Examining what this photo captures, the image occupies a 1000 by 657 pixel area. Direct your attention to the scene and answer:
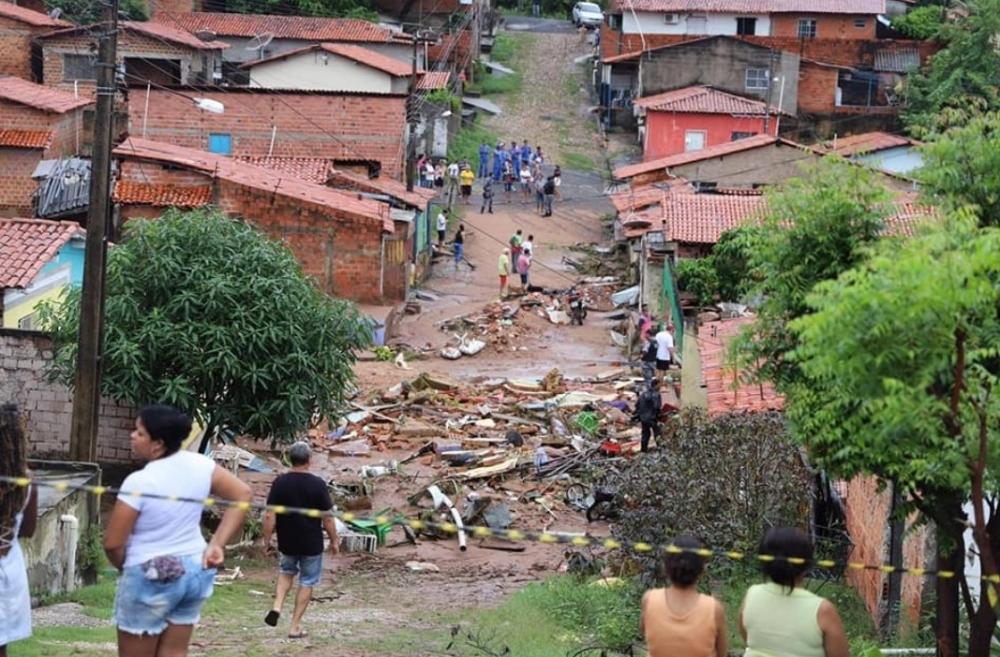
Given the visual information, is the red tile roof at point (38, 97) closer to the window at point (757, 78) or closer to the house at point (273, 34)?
the house at point (273, 34)

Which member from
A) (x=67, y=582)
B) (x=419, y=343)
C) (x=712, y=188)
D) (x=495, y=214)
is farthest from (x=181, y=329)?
(x=495, y=214)

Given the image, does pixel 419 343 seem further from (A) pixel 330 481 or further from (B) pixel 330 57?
(B) pixel 330 57

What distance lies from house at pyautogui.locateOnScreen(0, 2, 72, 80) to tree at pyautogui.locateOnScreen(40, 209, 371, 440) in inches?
1192

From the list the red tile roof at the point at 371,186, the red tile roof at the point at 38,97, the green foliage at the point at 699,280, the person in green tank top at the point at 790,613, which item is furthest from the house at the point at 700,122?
the person in green tank top at the point at 790,613

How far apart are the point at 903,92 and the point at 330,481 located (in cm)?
3609

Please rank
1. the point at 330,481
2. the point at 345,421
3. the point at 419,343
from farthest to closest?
the point at 419,343 < the point at 345,421 < the point at 330,481

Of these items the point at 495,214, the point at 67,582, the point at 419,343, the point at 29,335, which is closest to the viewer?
the point at 67,582

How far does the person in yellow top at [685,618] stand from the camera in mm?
7285

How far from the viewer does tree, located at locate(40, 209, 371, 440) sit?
19.2 metres

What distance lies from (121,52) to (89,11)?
11.6ft

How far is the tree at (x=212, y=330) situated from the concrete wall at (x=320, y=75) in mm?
29995

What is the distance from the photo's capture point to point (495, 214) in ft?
157

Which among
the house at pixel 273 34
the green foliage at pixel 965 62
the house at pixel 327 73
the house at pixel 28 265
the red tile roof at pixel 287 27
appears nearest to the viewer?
the house at pixel 28 265

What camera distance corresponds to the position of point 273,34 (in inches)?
2186
